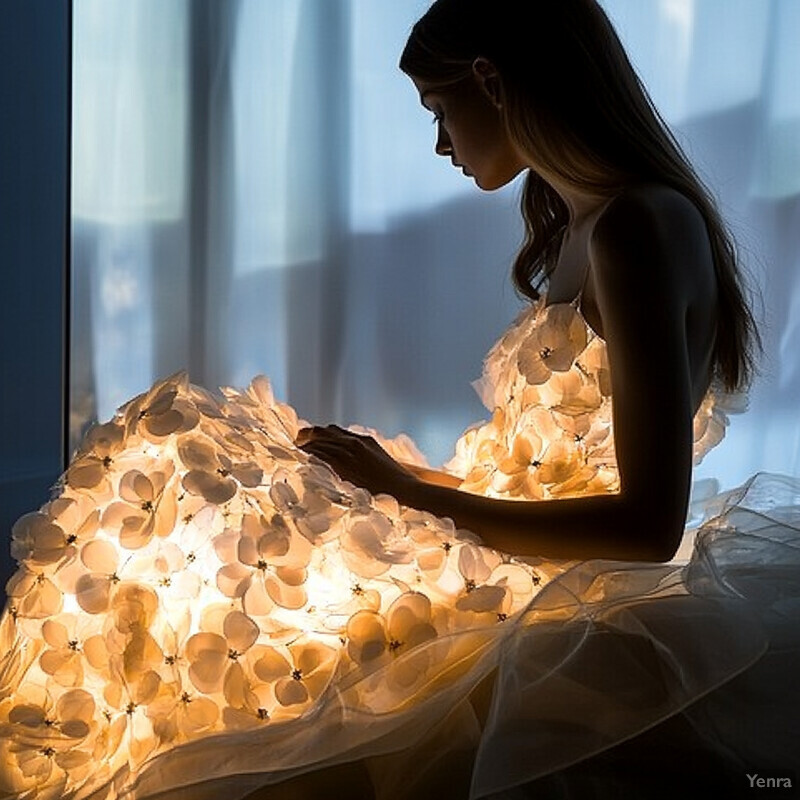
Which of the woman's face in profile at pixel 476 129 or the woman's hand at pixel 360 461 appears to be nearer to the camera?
the woman's hand at pixel 360 461

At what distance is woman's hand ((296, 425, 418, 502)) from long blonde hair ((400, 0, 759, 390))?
0.33m

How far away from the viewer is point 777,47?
1.55m

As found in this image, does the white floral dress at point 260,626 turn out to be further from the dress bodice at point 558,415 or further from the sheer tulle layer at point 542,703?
the dress bodice at point 558,415

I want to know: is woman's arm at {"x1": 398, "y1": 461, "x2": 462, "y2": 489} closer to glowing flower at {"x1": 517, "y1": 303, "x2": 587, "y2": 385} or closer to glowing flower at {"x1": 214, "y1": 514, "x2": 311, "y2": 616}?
glowing flower at {"x1": 517, "y1": 303, "x2": 587, "y2": 385}

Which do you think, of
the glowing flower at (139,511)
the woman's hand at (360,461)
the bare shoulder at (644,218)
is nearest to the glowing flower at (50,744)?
the glowing flower at (139,511)

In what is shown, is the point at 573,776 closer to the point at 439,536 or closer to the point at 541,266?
the point at 439,536

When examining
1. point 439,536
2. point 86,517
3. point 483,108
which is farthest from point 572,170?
point 86,517

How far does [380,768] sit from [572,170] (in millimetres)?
596

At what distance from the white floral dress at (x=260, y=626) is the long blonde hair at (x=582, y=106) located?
13.4 inches

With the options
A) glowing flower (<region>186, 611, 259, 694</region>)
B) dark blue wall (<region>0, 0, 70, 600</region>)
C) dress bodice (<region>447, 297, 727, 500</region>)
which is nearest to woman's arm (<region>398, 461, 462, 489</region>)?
dress bodice (<region>447, 297, 727, 500</region>)

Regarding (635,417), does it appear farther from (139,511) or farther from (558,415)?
(139,511)

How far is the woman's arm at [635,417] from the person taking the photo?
2.95 ft

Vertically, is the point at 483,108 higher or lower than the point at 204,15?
lower

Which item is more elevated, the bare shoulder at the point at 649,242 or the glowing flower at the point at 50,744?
the bare shoulder at the point at 649,242
